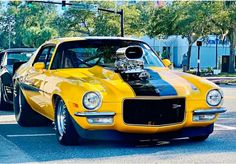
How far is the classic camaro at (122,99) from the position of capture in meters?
6.37

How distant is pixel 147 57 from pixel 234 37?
29.7 m

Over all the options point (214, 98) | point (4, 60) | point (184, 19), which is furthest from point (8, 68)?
point (184, 19)

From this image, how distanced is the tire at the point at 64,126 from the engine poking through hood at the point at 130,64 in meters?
0.88

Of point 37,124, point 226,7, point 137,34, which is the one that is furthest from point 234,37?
point 37,124

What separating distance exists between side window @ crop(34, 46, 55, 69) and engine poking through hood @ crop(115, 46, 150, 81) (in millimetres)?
1354

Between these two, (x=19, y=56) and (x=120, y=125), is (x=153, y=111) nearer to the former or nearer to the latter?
(x=120, y=125)

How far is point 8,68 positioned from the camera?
37.6 feet

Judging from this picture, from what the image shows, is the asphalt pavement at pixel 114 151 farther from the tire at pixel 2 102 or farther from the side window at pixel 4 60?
the side window at pixel 4 60

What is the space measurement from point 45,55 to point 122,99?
8.99 feet

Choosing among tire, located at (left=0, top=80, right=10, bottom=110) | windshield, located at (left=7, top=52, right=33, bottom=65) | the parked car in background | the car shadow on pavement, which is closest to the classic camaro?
the car shadow on pavement

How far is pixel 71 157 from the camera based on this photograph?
6.20m

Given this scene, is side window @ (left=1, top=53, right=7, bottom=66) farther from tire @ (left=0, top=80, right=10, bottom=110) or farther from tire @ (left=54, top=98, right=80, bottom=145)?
tire @ (left=54, top=98, right=80, bottom=145)

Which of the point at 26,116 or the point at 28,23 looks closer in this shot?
the point at 26,116

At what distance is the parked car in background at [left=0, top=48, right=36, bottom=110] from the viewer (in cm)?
1109
